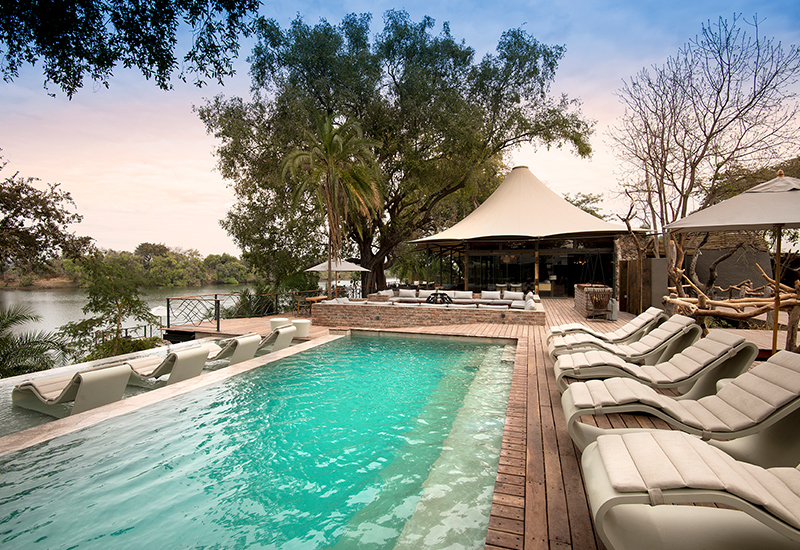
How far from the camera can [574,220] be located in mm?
17766

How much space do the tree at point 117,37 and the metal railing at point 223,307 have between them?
295 inches

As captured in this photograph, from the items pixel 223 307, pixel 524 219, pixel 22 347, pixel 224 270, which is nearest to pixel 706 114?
pixel 524 219

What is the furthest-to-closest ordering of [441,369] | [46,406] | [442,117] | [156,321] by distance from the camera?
[442,117] < [156,321] < [441,369] < [46,406]

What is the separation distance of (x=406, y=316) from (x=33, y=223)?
9.78 m

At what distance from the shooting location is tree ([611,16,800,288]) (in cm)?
1188

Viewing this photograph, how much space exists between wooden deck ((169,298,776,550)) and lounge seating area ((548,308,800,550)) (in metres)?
0.15

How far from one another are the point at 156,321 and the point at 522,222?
1452cm

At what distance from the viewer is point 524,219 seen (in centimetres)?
1795

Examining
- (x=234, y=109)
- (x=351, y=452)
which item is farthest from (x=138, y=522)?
(x=234, y=109)

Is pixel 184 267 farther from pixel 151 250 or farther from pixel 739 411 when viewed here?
pixel 739 411

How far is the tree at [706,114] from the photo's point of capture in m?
11.9

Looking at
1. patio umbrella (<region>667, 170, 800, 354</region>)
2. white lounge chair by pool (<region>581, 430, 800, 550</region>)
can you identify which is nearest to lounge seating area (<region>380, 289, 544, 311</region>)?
patio umbrella (<region>667, 170, 800, 354</region>)

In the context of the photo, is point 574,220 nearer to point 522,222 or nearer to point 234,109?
point 522,222

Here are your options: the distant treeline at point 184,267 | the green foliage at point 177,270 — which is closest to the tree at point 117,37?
the distant treeline at point 184,267
